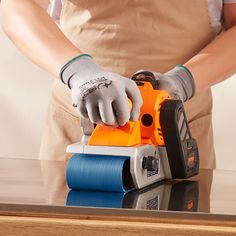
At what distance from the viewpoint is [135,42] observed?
2.13 m

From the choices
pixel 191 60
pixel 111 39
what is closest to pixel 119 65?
pixel 111 39

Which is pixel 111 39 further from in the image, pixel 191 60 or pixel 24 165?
pixel 24 165

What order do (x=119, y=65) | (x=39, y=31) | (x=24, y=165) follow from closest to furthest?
(x=24, y=165) < (x=39, y=31) < (x=119, y=65)

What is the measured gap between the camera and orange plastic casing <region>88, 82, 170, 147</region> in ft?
4.83

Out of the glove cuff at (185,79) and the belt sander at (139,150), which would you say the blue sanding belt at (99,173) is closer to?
the belt sander at (139,150)

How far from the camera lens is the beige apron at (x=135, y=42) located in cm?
213

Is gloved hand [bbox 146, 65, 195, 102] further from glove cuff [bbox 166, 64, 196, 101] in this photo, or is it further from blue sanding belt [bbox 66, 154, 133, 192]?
blue sanding belt [bbox 66, 154, 133, 192]

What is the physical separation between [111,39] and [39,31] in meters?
0.27

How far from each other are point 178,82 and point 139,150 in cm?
42

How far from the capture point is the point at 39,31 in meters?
1.95

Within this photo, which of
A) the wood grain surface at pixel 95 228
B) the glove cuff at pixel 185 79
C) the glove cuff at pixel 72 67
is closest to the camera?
the wood grain surface at pixel 95 228

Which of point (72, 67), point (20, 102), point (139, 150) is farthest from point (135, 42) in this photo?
point (20, 102)

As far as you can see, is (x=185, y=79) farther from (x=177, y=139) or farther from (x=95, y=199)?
(x=95, y=199)

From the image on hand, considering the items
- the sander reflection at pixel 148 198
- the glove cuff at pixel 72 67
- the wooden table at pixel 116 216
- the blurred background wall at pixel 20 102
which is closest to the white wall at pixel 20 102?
the blurred background wall at pixel 20 102
